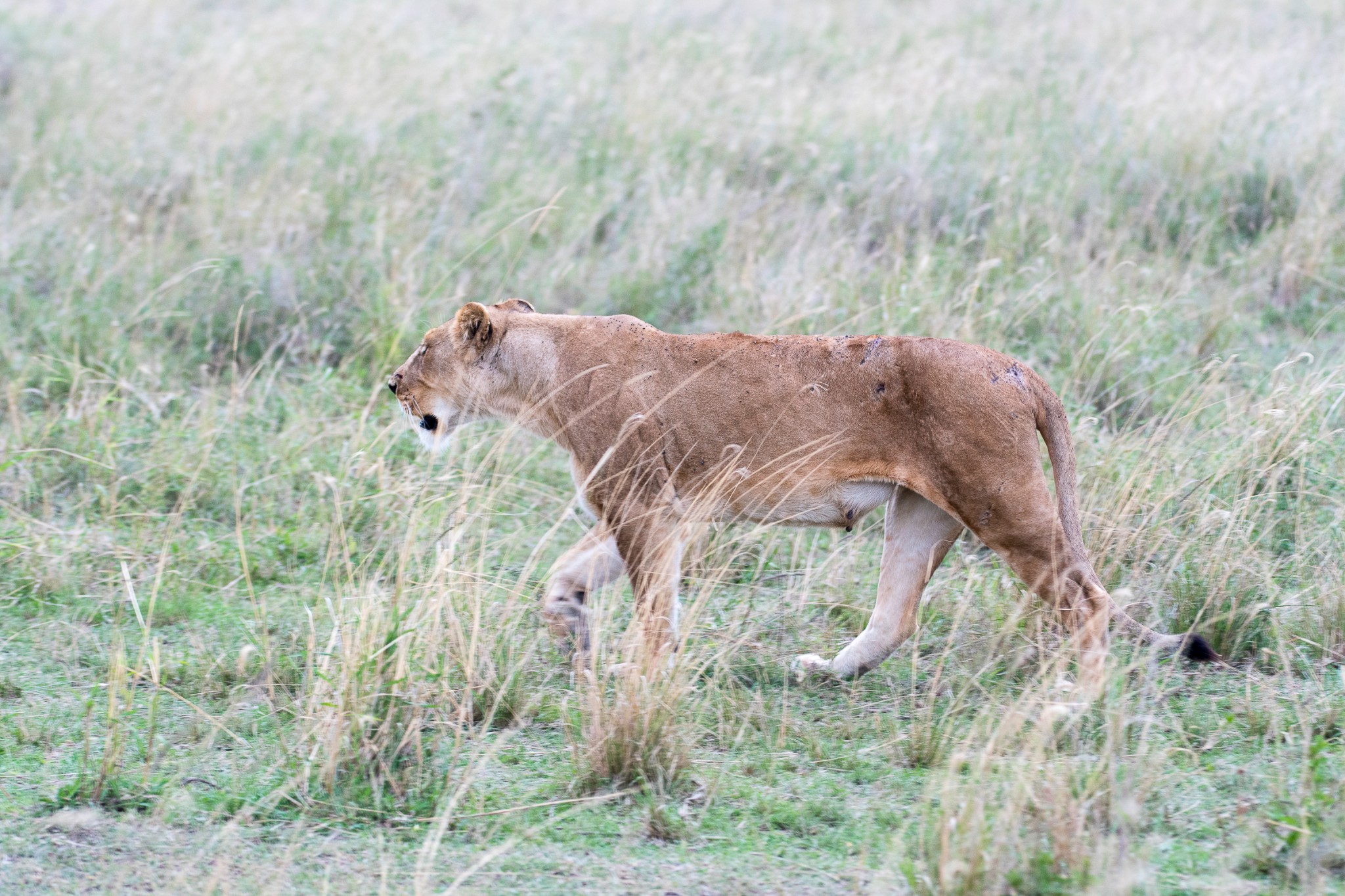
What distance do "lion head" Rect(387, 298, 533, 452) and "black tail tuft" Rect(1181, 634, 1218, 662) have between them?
2.36 m

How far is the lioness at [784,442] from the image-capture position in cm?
423

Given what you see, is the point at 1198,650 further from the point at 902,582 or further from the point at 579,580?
the point at 579,580

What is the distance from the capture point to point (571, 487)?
6137 millimetres

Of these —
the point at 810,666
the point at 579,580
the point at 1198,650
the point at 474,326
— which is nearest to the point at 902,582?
the point at 810,666

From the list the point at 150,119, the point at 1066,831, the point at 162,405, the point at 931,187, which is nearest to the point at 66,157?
the point at 150,119

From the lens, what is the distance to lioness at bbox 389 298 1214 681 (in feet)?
A: 13.9

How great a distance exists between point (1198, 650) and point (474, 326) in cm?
252

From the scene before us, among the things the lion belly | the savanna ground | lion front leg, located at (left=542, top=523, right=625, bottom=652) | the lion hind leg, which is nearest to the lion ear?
the savanna ground

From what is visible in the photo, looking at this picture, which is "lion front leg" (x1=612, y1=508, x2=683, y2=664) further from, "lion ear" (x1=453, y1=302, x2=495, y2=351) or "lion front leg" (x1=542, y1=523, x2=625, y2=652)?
"lion ear" (x1=453, y1=302, x2=495, y2=351)

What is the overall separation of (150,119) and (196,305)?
2792 mm

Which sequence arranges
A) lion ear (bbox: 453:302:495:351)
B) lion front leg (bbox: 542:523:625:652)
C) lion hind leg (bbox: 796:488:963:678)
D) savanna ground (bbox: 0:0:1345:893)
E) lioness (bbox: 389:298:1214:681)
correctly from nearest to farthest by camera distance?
savanna ground (bbox: 0:0:1345:893) < lioness (bbox: 389:298:1214:681) < lion hind leg (bbox: 796:488:963:678) < lion front leg (bbox: 542:523:625:652) < lion ear (bbox: 453:302:495:351)

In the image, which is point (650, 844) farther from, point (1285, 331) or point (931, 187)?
point (931, 187)

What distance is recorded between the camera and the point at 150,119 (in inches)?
Result: 381

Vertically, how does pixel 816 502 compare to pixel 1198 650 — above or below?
above
